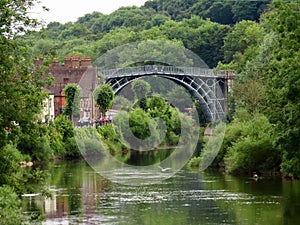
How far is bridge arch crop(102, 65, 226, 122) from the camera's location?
8594 centimetres

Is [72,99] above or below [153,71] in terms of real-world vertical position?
below

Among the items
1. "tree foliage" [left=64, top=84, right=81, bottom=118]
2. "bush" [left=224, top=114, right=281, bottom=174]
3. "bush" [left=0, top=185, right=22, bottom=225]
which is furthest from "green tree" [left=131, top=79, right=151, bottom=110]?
"bush" [left=0, top=185, right=22, bottom=225]

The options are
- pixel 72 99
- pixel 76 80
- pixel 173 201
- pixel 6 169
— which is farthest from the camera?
pixel 76 80

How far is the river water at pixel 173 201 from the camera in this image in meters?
33.8

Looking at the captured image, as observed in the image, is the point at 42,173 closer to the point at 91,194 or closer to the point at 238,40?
the point at 91,194

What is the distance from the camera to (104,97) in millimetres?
82562

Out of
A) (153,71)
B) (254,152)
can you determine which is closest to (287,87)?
(254,152)

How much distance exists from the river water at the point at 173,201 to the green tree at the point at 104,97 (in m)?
31.5

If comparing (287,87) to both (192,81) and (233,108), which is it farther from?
(192,81)

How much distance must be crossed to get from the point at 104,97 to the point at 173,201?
43810 mm

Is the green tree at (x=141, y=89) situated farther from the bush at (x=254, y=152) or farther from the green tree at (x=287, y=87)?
the green tree at (x=287, y=87)

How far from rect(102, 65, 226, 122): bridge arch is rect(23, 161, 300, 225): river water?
35.5 m

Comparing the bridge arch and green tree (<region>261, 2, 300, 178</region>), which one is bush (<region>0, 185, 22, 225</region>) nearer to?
green tree (<region>261, 2, 300, 178</region>)

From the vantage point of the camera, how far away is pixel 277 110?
116ft
